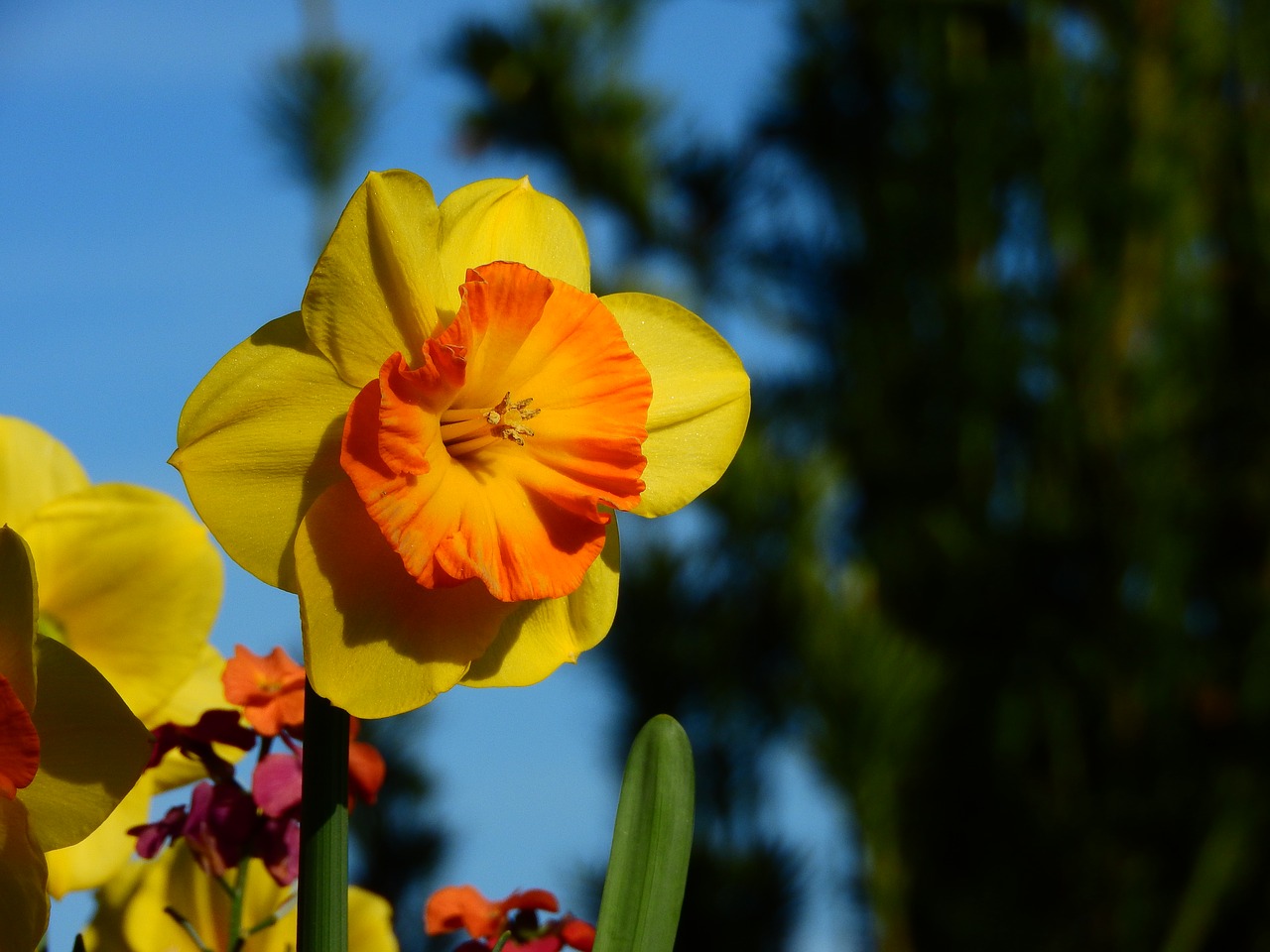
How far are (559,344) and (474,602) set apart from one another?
7 cm

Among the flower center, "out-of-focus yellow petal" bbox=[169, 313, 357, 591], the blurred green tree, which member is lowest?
"out-of-focus yellow petal" bbox=[169, 313, 357, 591]

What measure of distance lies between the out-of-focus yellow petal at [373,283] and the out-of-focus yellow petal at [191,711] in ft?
0.49

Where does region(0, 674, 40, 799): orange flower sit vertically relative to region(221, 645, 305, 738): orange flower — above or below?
below

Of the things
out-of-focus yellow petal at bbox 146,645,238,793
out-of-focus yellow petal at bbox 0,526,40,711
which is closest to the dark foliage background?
out-of-focus yellow petal at bbox 146,645,238,793

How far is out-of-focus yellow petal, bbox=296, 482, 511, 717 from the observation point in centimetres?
30

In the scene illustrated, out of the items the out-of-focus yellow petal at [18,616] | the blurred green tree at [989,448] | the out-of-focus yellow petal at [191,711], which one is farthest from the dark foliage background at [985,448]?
the out-of-focus yellow petal at [18,616]

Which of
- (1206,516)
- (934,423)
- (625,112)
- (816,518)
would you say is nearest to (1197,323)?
(1206,516)

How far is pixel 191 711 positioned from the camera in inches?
17.7

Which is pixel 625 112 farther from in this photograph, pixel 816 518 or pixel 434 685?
pixel 434 685

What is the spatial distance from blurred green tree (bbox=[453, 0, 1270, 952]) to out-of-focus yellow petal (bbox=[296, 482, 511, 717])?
175cm

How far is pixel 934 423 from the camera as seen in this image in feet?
8.85

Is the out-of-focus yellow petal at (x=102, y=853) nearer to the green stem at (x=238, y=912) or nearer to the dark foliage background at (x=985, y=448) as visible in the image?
the green stem at (x=238, y=912)

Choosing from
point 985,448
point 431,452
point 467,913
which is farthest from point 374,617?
point 985,448

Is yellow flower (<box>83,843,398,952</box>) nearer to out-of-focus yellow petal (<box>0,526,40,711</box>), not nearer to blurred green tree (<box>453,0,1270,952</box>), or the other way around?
out-of-focus yellow petal (<box>0,526,40,711</box>)
